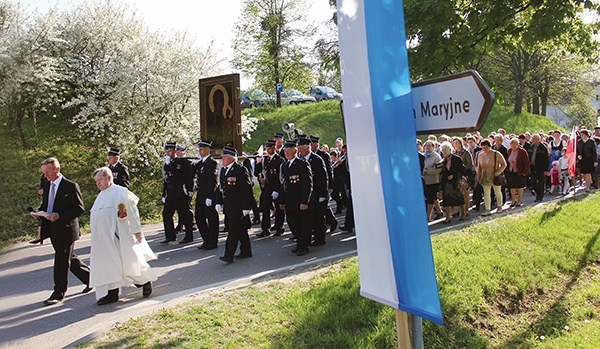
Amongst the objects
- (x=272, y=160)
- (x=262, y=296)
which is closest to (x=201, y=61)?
(x=272, y=160)

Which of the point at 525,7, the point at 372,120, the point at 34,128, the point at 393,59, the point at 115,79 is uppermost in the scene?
the point at 115,79

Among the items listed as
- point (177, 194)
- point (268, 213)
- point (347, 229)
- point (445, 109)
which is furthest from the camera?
point (268, 213)

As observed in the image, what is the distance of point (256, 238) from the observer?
11258 mm

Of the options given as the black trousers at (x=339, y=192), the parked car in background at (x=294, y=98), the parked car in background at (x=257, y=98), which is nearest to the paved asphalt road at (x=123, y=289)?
the black trousers at (x=339, y=192)

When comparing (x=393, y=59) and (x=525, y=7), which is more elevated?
(x=525, y=7)

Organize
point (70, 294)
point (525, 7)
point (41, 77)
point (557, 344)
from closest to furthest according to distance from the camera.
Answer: point (557, 344), point (70, 294), point (525, 7), point (41, 77)

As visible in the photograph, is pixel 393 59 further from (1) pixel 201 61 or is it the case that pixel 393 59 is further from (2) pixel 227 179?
(1) pixel 201 61

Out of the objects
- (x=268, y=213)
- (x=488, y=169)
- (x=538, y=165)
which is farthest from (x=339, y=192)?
(x=538, y=165)

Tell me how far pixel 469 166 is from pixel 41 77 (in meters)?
14.8

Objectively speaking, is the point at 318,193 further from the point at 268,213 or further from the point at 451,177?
the point at 451,177

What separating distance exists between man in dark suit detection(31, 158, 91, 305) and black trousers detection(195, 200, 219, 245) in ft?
10.3

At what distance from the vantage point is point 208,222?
10141 mm

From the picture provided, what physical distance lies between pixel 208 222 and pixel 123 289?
117 inches

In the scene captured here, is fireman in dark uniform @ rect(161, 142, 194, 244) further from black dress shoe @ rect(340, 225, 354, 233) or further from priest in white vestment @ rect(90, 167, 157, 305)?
priest in white vestment @ rect(90, 167, 157, 305)
